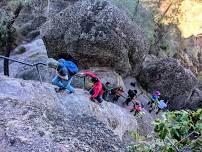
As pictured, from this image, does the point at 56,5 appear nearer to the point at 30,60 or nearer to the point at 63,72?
the point at 30,60

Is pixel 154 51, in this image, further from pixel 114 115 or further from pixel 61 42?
pixel 114 115

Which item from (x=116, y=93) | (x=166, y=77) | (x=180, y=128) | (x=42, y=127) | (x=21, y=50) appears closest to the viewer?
(x=180, y=128)

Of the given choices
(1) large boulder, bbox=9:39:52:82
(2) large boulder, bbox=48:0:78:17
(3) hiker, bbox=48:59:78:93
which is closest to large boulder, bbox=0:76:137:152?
(3) hiker, bbox=48:59:78:93

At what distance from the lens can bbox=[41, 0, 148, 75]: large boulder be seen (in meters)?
24.9

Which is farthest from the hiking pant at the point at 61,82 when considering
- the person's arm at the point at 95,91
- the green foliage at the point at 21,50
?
the green foliage at the point at 21,50

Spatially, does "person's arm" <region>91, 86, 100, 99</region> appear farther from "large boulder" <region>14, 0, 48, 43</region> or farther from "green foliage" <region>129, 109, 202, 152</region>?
"large boulder" <region>14, 0, 48, 43</region>

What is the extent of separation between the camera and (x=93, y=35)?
2488cm

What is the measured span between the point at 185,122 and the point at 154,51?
111ft

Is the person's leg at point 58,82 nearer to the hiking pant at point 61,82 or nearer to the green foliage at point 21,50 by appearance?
the hiking pant at point 61,82

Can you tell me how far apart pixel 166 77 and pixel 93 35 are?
9.99 m

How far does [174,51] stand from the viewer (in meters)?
43.8

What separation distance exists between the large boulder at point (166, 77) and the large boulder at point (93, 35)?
6.16m

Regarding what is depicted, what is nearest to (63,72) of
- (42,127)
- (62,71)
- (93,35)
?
(62,71)

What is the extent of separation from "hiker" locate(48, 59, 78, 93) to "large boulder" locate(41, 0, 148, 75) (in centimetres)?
1061
